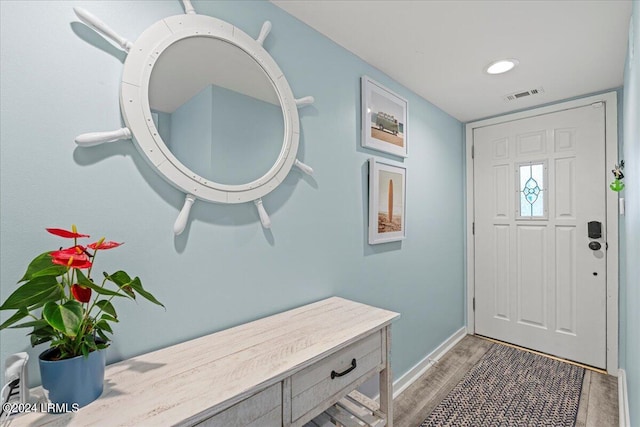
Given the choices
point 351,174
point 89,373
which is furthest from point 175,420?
point 351,174

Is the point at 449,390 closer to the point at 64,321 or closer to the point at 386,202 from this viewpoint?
the point at 386,202

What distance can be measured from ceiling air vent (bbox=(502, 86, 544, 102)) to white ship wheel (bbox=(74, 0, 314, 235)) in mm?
2054

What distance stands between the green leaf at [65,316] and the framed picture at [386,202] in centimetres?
153

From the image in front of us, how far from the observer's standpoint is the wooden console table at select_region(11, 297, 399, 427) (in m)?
0.71

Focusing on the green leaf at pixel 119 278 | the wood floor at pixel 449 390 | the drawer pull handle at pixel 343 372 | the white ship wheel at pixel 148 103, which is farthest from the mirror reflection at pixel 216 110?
the wood floor at pixel 449 390

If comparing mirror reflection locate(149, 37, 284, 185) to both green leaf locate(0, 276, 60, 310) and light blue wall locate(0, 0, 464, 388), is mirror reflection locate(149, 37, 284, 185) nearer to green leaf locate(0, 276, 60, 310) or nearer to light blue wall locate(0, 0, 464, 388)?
light blue wall locate(0, 0, 464, 388)

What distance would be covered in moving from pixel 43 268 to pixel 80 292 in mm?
99

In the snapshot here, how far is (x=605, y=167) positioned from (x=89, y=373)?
3.34 m

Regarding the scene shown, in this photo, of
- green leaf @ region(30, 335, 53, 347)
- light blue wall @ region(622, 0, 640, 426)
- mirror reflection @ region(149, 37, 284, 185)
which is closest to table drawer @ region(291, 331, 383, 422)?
green leaf @ region(30, 335, 53, 347)

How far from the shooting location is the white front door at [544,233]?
2.41 metres

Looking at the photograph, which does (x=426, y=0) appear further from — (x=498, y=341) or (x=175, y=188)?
(x=498, y=341)

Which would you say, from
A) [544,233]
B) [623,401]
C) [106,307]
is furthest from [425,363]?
[106,307]

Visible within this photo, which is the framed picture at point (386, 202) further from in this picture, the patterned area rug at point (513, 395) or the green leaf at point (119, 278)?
the green leaf at point (119, 278)

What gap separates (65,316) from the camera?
0.63 meters
